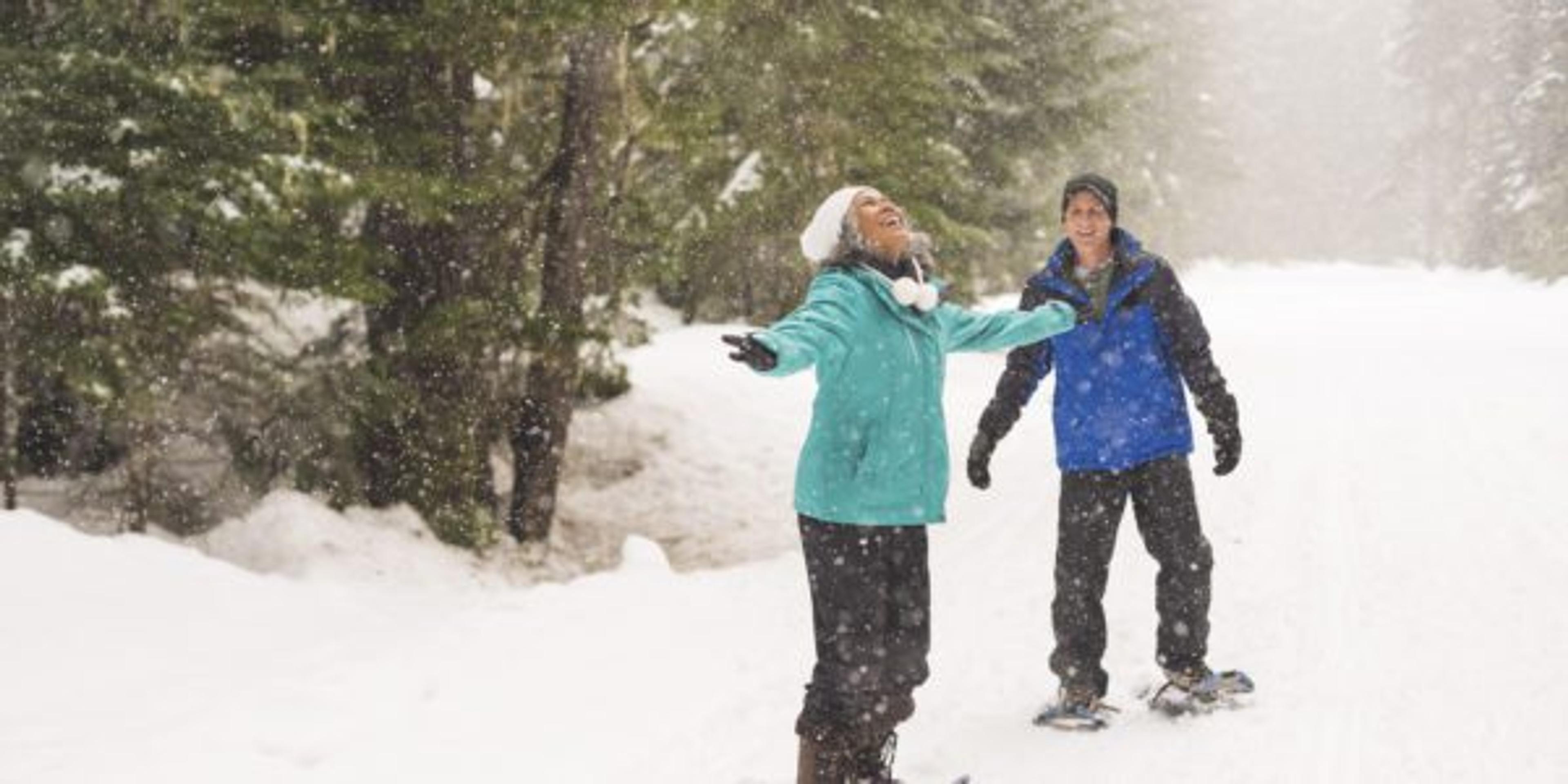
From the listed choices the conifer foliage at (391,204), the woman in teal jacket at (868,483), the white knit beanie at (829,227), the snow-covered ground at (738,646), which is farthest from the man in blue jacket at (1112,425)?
the conifer foliage at (391,204)

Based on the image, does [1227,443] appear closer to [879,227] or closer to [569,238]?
[879,227]

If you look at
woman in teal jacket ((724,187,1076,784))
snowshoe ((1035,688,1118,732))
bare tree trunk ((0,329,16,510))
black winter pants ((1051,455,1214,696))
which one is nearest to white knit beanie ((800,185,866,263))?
woman in teal jacket ((724,187,1076,784))

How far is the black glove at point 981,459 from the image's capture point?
5.23 metres

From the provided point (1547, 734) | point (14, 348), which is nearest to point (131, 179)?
point (14, 348)

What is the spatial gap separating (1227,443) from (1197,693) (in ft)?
3.36

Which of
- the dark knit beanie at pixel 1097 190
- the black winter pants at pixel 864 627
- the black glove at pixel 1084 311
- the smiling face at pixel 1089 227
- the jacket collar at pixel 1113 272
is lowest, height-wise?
the black winter pants at pixel 864 627

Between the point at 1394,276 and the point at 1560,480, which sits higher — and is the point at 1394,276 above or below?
above

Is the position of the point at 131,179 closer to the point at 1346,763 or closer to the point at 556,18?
the point at 556,18

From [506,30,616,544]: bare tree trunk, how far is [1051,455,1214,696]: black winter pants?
4.42 m

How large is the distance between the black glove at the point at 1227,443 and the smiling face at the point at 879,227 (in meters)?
1.79

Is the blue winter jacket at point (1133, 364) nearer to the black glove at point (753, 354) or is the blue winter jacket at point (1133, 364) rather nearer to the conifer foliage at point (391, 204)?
the black glove at point (753, 354)

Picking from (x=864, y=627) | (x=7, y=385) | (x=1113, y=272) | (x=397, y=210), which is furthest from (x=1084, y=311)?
(x=7, y=385)

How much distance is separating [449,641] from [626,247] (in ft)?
16.3

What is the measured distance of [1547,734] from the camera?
4.95 metres
